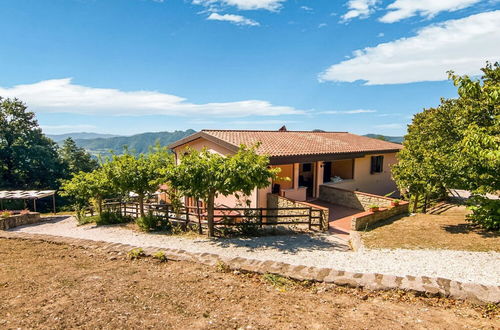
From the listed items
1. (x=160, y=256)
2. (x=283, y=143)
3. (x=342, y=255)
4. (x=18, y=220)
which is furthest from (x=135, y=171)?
(x=18, y=220)

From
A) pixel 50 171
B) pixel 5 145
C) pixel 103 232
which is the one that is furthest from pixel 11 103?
pixel 103 232

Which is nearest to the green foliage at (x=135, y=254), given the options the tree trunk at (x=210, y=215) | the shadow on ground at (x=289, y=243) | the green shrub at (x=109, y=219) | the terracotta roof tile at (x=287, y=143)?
the shadow on ground at (x=289, y=243)

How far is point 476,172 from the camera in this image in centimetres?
958

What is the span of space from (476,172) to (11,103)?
156ft

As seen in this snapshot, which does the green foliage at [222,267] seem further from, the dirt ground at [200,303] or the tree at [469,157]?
the tree at [469,157]

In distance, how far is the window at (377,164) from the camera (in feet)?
67.1

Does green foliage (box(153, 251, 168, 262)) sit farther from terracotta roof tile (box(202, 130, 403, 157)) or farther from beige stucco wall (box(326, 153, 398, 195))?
beige stucco wall (box(326, 153, 398, 195))

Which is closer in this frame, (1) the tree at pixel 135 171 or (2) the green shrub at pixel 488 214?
(2) the green shrub at pixel 488 214

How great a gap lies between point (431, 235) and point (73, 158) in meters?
44.9

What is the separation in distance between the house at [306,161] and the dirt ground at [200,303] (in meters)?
7.39

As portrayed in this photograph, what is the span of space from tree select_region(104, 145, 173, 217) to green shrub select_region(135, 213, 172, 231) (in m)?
1.43

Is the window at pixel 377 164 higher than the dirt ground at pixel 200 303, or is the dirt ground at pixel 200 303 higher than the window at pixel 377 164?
the window at pixel 377 164

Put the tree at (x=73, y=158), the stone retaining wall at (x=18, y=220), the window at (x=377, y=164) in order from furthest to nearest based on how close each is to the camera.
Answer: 1. the tree at (x=73, y=158)
2. the window at (x=377, y=164)
3. the stone retaining wall at (x=18, y=220)

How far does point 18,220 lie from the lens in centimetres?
1741
